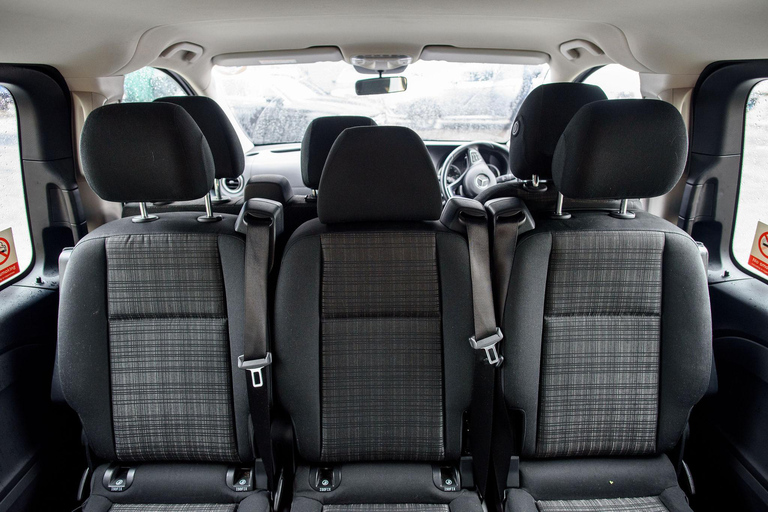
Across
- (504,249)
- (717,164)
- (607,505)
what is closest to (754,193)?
(717,164)

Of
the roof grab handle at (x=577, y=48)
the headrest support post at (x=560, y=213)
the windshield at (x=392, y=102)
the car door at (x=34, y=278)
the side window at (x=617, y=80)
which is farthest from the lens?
the windshield at (x=392, y=102)

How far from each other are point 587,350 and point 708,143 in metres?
1.23

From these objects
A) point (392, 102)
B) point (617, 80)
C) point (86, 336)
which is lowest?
point (86, 336)

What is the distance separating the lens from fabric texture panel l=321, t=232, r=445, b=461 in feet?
4.69

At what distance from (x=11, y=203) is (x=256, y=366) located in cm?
149

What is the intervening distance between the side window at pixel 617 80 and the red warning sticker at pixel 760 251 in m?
0.85

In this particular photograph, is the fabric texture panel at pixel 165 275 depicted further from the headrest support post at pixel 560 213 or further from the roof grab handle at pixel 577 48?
the roof grab handle at pixel 577 48

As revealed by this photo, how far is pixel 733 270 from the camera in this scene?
206 centimetres

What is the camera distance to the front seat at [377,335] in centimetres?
139

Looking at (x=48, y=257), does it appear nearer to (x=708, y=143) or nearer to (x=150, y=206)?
(x=150, y=206)

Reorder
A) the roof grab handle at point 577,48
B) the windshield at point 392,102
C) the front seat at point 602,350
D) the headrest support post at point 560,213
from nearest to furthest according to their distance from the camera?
the front seat at point 602,350, the headrest support post at point 560,213, the roof grab handle at point 577,48, the windshield at point 392,102

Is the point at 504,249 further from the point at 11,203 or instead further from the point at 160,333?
the point at 11,203

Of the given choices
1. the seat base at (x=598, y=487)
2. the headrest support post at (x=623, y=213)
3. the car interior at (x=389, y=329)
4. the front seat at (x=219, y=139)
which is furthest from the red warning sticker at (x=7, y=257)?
the headrest support post at (x=623, y=213)

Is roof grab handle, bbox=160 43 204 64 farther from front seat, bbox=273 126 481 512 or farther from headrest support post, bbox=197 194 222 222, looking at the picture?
front seat, bbox=273 126 481 512
